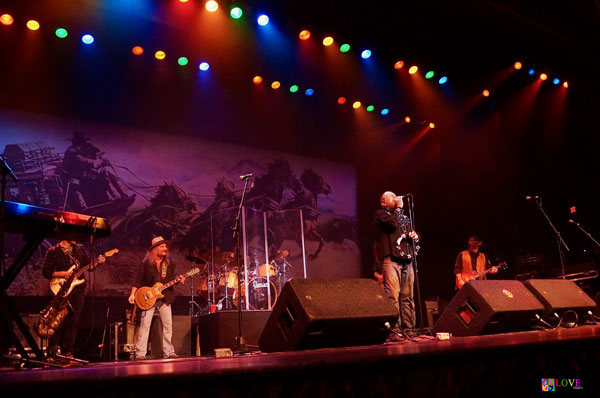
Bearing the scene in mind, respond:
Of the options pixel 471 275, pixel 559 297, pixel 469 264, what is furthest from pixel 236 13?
pixel 559 297

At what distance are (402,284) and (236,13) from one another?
16.1 ft

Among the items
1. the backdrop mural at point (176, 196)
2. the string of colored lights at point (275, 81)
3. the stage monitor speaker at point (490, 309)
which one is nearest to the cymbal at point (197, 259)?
the backdrop mural at point (176, 196)

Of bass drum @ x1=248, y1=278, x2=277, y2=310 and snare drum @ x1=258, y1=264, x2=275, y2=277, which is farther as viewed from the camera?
snare drum @ x1=258, y1=264, x2=275, y2=277

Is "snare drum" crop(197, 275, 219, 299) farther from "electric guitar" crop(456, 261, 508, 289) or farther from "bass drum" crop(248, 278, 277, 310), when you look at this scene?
"electric guitar" crop(456, 261, 508, 289)

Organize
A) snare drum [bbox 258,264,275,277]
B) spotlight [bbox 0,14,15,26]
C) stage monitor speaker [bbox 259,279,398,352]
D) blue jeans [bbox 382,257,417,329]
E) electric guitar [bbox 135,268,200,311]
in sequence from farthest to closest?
snare drum [bbox 258,264,275,277], spotlight [bbox 0,14,15,26], electric guitar [bbox 135,268,200,311], blue jeans [bbox 382,257,417,329], stage monitor speaker [bbox 259,279,398,352]

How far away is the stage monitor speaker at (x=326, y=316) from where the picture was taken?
153 inches

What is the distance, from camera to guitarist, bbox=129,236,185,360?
23.9ft

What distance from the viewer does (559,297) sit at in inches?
231

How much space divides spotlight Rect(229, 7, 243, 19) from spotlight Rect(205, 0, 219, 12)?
241mm

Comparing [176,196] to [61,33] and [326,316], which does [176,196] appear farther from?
[326,316]

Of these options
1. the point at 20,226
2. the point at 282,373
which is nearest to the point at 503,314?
the point at 282,373

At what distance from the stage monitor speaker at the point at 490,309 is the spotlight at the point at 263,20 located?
17.5 ft

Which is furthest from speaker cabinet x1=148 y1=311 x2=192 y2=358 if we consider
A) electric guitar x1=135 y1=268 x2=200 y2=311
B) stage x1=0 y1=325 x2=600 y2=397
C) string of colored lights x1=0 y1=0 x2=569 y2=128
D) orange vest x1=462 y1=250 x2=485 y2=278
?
stage x1=0 y1=325 x2=600 y2=397

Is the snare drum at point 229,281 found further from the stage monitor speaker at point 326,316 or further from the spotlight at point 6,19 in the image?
the spotlight at point 6,19
